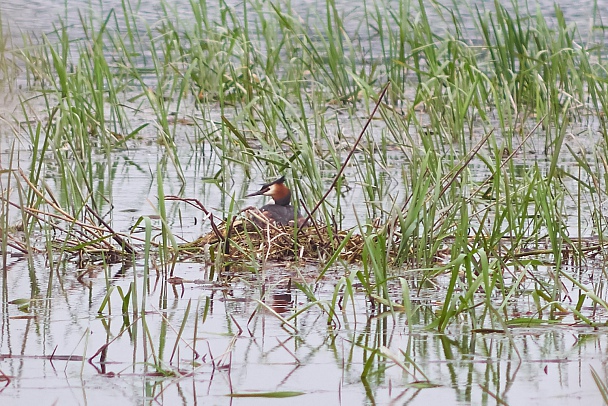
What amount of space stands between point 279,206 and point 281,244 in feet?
2.71

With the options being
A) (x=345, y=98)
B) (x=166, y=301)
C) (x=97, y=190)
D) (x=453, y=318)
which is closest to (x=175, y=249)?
(x=166, y=301)

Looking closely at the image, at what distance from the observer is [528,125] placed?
9.77 m

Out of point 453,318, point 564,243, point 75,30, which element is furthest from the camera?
point 75,30

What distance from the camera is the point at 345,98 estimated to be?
31.3 ft

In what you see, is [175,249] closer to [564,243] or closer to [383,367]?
[383,367]

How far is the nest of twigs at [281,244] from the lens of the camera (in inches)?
222

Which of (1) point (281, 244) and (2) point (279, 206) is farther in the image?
(2) point (279, 206)

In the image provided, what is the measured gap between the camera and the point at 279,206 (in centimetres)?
670

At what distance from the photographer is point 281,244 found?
5.89 metres

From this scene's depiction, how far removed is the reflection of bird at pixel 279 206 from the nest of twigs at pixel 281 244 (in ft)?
0.92

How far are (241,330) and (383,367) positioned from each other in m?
0.62

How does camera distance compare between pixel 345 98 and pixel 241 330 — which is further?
pixel 345 98

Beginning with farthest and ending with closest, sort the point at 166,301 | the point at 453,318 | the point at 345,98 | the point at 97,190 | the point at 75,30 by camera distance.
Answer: the point at 75,30
the point at 345,98
the point at 97,190
the point at 166,301
the point at 453,318

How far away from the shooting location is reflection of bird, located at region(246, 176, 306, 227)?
647 centimetres
